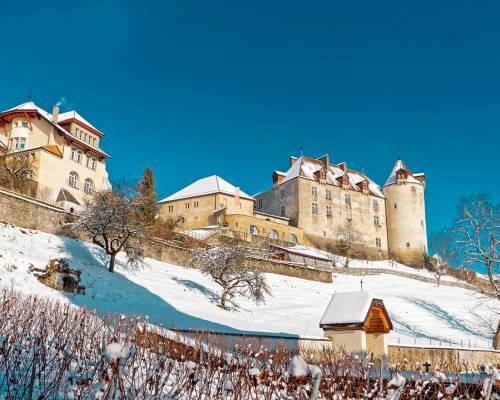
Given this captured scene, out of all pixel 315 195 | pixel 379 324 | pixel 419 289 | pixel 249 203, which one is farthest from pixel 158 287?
pixel 315 195

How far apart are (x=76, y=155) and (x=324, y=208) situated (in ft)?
117

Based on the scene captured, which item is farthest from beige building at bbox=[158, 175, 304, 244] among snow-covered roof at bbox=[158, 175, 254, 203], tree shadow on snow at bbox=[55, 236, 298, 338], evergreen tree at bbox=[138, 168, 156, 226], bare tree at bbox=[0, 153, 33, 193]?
tree shadow on snow at bbox=[55, 236, 298, 338]

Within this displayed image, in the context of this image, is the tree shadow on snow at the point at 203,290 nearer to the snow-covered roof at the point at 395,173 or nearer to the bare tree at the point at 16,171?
the bare tree at the point at 16,171

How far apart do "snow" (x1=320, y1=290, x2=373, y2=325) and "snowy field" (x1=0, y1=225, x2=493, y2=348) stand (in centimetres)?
409

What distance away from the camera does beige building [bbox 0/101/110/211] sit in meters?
40.2

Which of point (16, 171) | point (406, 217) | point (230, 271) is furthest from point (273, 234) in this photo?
point (16, 171)

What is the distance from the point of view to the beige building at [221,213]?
197 feet

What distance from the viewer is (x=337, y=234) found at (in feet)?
226

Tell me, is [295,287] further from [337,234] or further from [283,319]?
[337,234]

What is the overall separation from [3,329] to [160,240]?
91.8 ft

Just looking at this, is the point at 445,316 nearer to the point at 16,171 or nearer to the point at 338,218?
the point at 16,171

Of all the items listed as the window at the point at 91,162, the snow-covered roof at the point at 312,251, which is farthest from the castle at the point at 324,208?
the window at the point at 91,162

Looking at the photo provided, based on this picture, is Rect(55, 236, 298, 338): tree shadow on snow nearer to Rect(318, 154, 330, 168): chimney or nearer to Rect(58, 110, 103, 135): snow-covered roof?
Rect(58, 110, 103, 135): snow-covered roof

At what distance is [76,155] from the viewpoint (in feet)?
147
